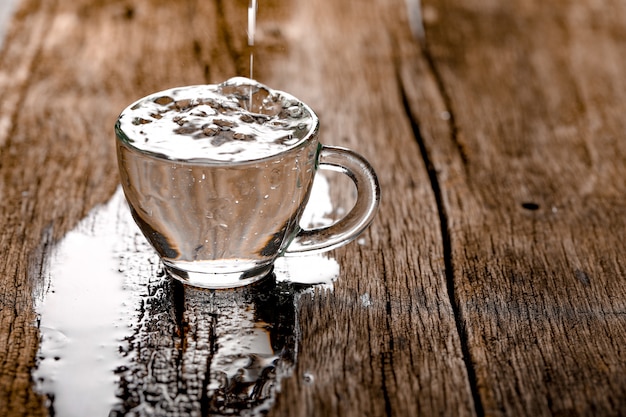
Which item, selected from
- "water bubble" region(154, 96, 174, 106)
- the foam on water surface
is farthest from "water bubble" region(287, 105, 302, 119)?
"water bubble" region(154, 96, 174, 106)

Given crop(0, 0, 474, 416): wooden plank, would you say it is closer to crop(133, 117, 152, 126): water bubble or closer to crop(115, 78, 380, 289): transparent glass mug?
crop(115, 78, 380, 289): transparent glass mug

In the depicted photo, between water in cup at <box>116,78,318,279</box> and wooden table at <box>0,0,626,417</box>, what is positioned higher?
water in cup at <box>116,78,318,279</box>

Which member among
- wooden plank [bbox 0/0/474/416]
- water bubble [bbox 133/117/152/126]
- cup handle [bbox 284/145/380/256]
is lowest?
wooden plank [bbox 0/0/474/416]

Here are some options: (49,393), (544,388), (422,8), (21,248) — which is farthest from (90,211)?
(422,8)

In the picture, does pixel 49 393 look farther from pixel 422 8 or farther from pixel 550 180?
pixel 422 8

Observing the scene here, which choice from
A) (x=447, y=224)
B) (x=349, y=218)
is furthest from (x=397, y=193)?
(x=349, y=218)

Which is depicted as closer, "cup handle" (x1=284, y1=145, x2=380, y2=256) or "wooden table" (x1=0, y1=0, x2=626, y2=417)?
"wooden table" (x1=0, y1=0, x2=626, y2=417)

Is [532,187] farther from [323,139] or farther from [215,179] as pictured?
[215,179]
